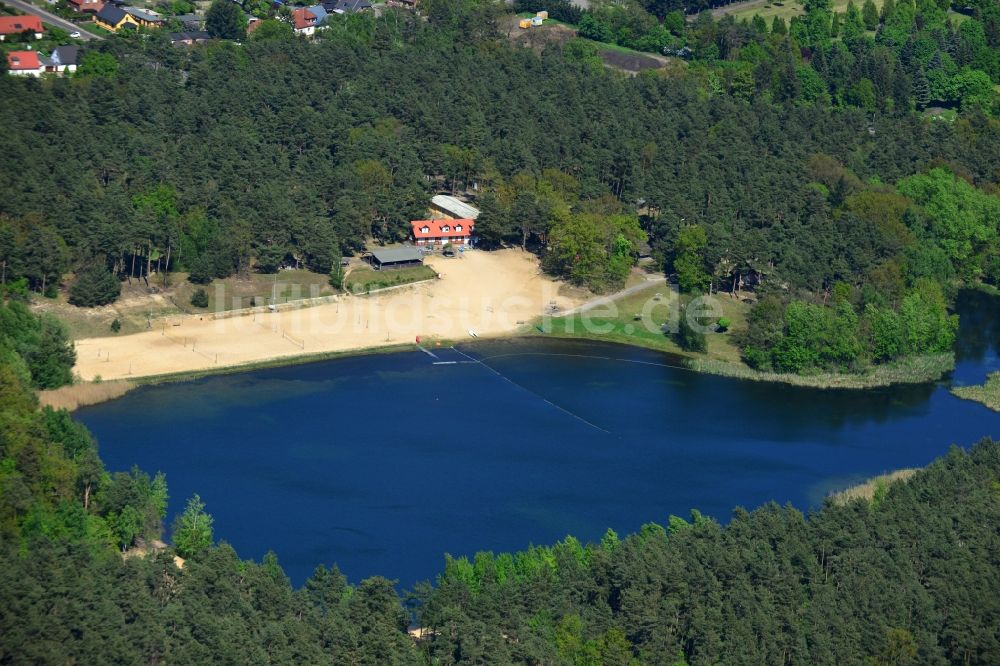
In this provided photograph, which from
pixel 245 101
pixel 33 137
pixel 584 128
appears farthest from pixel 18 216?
pixel 584 128

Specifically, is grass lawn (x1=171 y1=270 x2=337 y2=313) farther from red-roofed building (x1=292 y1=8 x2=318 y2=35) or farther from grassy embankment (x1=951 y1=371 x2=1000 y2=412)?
red-roofed building (x1=292 y1=8 x2=318 y2=35)

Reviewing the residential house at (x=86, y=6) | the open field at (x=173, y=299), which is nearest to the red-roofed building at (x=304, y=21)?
the residential house at (x=86, y=6)

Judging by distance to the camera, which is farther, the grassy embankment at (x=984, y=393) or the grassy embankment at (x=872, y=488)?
the grassy embankment at (x=984, y=393)

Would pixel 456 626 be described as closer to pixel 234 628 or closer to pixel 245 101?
pixel 234 628

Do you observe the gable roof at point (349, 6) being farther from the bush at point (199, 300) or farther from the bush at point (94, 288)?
the bush at point (94, 288)

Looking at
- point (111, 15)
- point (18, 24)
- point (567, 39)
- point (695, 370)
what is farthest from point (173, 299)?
point (567, 39)

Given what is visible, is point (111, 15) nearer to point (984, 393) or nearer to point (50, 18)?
point (50, 18)
